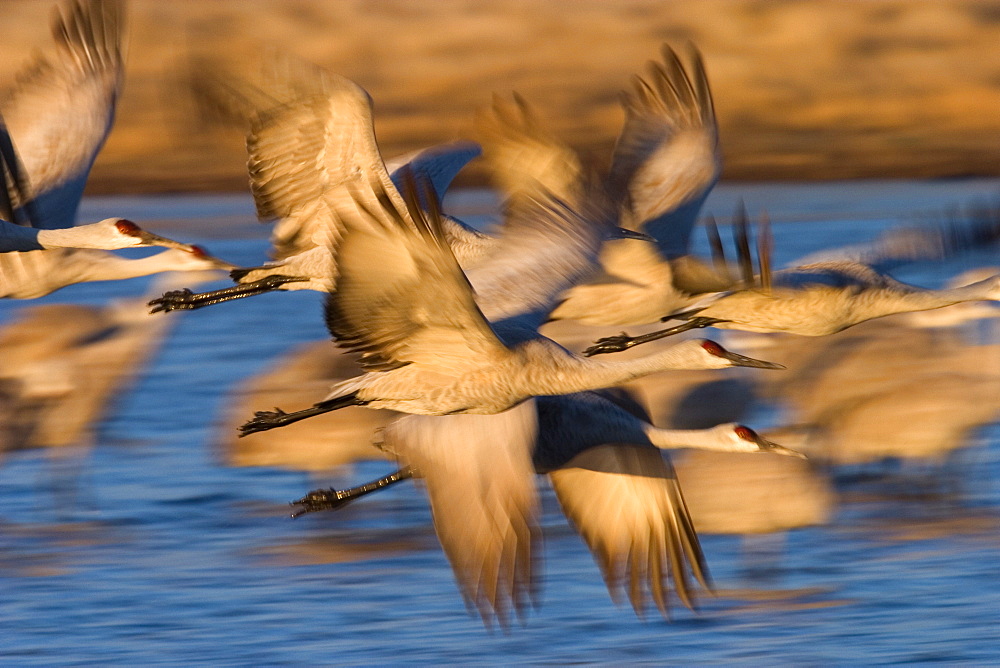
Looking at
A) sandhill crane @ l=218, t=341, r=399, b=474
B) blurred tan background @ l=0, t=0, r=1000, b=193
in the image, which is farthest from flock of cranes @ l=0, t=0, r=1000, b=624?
blurred tan background @ l=0, t=0, r=1000, b=193

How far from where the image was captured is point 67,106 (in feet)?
34.8

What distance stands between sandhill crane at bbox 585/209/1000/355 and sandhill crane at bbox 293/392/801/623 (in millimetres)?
1060

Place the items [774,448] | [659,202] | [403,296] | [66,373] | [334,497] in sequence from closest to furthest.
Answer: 1. [403,296]
2. [774,448]
3. [334,497]
4. [659,202]
5. [66,373]

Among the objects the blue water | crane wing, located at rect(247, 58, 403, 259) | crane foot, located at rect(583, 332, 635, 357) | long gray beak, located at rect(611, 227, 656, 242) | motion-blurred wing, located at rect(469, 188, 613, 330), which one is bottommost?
the blue water

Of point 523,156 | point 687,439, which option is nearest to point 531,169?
point 523,156

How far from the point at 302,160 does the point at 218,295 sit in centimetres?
99

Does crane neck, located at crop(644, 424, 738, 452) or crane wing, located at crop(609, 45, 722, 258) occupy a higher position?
crane wing, located at crop(609, 45, 722, 258)

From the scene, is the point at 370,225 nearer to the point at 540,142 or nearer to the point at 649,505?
the point at 649,505

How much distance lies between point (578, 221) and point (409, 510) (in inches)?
119

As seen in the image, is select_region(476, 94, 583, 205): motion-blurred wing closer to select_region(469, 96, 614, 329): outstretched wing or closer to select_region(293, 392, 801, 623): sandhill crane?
select_region(469, 96, 614, 329): outstretched wing

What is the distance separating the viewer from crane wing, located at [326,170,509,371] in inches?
268

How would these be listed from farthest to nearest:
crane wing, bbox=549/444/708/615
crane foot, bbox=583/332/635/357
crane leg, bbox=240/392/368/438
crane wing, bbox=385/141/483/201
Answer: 1. crane foot, bbox=583/332/635/357
2. crane wing, bbox=385/141/483/201
3. crane wing, bbox=549/444/708/615
4. crane leg, bbox=240/392/368/438

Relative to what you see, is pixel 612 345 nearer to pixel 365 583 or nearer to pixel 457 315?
pixel 365 583

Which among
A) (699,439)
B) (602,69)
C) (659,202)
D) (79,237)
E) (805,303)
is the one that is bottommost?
(602,69)
